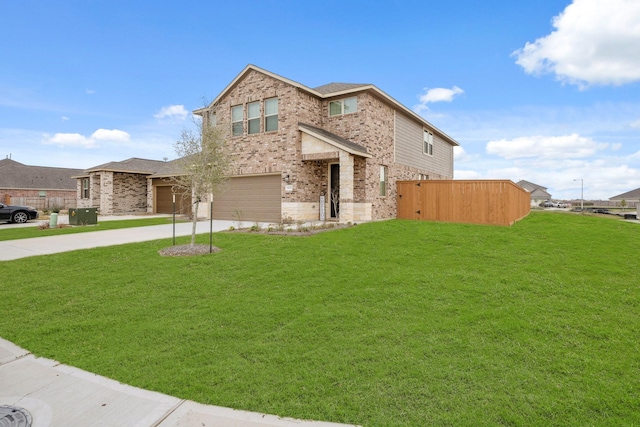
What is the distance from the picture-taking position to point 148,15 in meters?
14.5

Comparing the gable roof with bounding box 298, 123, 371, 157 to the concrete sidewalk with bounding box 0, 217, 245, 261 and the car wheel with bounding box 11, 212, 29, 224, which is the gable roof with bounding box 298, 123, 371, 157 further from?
the car wheel with bounding box 11, 212, 29, 224

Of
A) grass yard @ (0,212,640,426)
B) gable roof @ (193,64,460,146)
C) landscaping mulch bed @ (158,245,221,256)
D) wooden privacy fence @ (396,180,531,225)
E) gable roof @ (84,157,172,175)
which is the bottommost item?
grass yard @ (0,212,640,426)

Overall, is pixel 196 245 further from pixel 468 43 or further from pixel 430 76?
pixel 430 76

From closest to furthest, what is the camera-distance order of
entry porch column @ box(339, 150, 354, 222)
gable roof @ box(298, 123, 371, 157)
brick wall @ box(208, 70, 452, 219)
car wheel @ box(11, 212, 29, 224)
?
gable roof @ box(298, 123, 371, 157)
entry porch column @ box(339, 150, 354, 222)
brick wall @ box(208, 70, 452, 219)
car wheel @ box(11, 212, 29, 224)

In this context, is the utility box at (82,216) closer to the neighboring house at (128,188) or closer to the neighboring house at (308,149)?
the neighboring house at (308,149)

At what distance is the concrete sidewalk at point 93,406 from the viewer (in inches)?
107

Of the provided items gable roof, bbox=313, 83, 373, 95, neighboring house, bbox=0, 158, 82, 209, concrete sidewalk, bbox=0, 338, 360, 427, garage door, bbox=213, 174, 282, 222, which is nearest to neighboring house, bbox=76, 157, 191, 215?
garage door, bbox=213, 174, 282, 222

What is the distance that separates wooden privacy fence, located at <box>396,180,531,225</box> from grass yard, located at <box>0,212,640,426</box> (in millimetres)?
5567

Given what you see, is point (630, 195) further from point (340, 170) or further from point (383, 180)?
point (340, 170)

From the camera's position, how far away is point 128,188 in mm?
26984

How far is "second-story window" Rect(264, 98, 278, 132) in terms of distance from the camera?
16.4m

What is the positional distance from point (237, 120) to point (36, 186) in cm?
3830

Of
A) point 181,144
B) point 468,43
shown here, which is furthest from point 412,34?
point 181,144

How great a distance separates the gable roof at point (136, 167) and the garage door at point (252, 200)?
1092 cm
